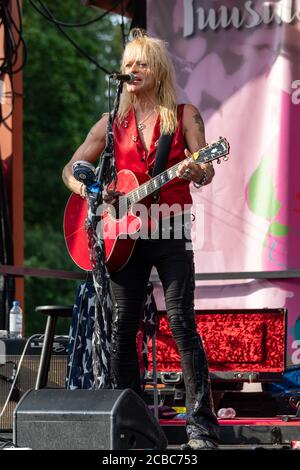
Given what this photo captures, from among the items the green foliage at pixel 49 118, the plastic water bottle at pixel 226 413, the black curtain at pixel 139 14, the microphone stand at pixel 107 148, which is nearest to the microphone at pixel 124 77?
the microphone stand at pixel 107 148

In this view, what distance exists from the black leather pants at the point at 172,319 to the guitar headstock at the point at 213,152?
1.37 feet

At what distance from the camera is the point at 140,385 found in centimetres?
561

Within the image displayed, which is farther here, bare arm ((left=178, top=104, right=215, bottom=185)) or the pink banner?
the pink banner

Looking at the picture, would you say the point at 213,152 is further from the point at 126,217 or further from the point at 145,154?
the point at 126,217

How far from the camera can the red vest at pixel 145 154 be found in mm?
5469

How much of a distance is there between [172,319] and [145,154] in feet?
2.80

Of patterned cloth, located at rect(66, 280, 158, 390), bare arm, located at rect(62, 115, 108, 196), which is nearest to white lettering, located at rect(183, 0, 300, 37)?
bare arm, located at rect(62, 115, 108, 196)

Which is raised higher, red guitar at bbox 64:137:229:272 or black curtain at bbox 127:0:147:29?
black curtain at bbox 127:0:147:29

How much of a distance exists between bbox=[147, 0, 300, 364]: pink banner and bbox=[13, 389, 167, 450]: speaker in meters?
2.95

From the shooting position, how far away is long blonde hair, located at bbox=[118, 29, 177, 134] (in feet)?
18.1

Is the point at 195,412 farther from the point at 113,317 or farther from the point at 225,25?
the point at 225,25

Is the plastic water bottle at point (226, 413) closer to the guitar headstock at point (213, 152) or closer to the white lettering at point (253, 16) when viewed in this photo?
the guitar headstock at point (213, 152)

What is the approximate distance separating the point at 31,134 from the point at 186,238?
20.7m

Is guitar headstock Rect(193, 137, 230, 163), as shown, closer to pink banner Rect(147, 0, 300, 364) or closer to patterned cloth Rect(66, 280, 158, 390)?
patterned cloth Rect(66, 280, 158, 390)
